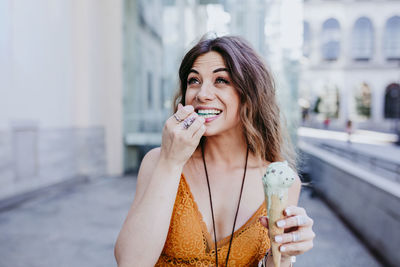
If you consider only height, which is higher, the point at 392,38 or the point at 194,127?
the point at 392,38

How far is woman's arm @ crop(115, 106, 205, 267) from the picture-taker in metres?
1.41

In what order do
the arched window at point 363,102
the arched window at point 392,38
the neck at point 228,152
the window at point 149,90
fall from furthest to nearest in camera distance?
the arched window at point 363,102, the arched window at point 392,38, the window at point 149,90, the neck at point 228,152

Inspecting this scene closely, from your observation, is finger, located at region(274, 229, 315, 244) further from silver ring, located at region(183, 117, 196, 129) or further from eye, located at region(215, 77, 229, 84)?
eye, located at region(215, 77, 229, 84)

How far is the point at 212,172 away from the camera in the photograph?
2004 millimetres

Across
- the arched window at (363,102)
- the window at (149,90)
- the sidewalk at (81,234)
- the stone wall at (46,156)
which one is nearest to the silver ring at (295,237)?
the sidewalk at (81,234)

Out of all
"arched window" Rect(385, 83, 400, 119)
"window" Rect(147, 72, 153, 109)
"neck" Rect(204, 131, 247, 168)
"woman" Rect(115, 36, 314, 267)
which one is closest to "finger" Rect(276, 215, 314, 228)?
"woman" Rect(115, 36, 314, 267)

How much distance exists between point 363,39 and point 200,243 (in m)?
37.0

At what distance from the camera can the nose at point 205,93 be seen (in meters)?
1.69

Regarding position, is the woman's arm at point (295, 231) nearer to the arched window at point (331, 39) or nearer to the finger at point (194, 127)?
the finger at point (194, 127)

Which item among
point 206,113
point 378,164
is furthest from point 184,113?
point 378,164

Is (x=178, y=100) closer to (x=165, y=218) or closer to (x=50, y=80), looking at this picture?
(x=165, y=218)

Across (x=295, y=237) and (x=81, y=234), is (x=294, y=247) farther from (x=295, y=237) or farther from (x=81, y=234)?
(x=81, y=234)

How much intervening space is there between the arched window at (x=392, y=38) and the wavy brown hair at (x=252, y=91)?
35083 millimetres

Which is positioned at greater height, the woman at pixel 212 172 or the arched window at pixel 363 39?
the arched window at pixel 363 39
